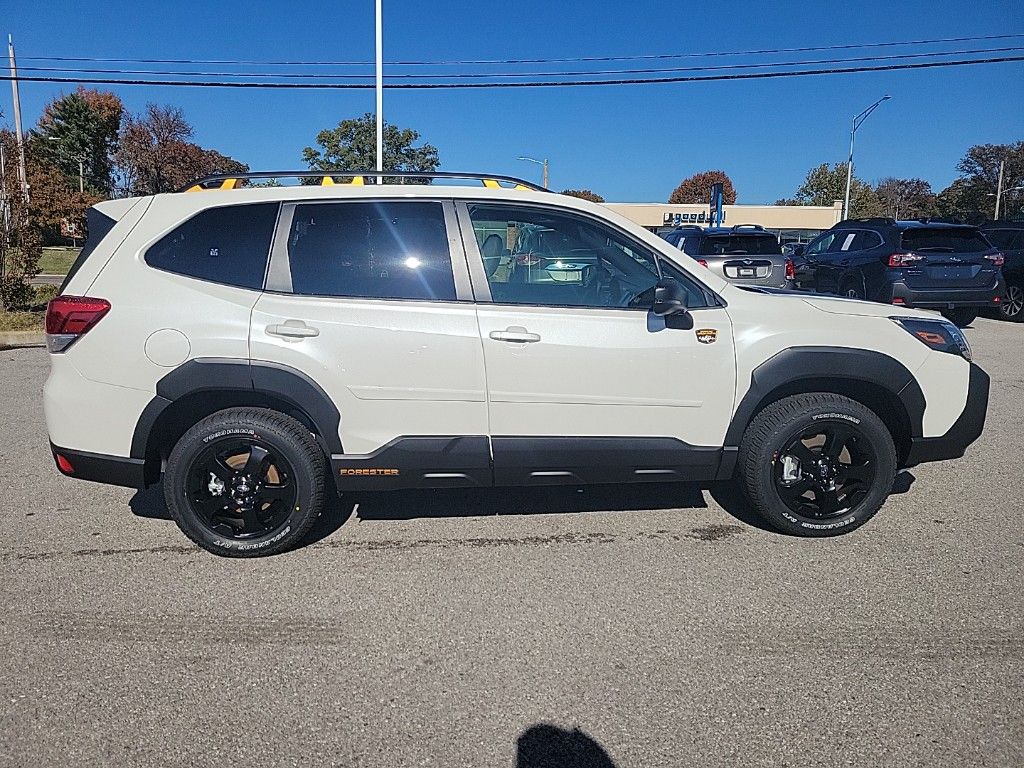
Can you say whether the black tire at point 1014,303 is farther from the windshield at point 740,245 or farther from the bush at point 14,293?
the bush at point 14,293

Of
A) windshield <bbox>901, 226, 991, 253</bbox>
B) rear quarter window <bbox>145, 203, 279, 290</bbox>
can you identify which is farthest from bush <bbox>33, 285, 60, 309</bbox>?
windshield <bbox>901, 226, 991, 253</bbox>

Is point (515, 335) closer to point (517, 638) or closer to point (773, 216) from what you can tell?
point (517, 638)

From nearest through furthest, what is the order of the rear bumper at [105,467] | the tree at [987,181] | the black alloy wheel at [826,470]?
the rear bumper at [105,467] → the black alloy wheel at [826,470] → the tree at [987,181]

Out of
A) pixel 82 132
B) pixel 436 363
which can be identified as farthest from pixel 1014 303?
pixel 82 132

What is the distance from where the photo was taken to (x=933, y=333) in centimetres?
406

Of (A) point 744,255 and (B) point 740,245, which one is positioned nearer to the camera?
(A) point 744,255

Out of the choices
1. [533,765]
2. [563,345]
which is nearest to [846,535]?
[563,345]

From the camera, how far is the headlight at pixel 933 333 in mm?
4039

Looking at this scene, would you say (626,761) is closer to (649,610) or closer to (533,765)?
(533,765)

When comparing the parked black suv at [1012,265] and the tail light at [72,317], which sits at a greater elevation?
the parked black suv at [1012,265]

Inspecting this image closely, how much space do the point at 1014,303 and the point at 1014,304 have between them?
2cm

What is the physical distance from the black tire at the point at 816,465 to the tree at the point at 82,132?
57463 mm

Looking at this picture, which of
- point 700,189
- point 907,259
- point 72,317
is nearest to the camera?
point 72,317

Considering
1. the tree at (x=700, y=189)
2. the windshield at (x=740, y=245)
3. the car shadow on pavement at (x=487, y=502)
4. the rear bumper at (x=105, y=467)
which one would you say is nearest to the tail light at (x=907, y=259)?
the windshield at (x=740, y=245)
